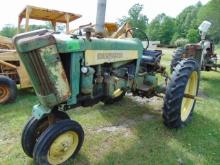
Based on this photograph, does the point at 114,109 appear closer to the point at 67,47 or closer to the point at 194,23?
the point at 67,47

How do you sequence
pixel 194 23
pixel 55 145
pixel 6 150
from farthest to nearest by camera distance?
pixel 194 23 → pixel 6 150 → pixel 55 145

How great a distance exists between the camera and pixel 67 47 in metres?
3.05

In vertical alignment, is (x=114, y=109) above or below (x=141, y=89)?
below

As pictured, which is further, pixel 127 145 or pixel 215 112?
pixel 215 112

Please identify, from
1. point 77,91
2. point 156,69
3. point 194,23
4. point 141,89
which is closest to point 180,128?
point 141,89

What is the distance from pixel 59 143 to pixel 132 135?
4.64 feet

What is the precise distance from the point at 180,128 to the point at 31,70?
8.28 ft

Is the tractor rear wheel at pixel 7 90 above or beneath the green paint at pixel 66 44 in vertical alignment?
beneath

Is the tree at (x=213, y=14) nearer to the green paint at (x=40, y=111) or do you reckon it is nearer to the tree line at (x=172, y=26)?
the tree line at (x=172, y=26)

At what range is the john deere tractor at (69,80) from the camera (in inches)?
113

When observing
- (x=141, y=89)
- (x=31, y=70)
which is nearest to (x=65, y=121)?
(x=31, y=70)

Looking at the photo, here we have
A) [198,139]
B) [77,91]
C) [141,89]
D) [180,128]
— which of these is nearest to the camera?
[77,91]

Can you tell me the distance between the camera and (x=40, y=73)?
2.88 m

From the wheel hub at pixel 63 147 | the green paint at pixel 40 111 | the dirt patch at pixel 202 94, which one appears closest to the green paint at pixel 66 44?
the green paint at pixel 40 111
